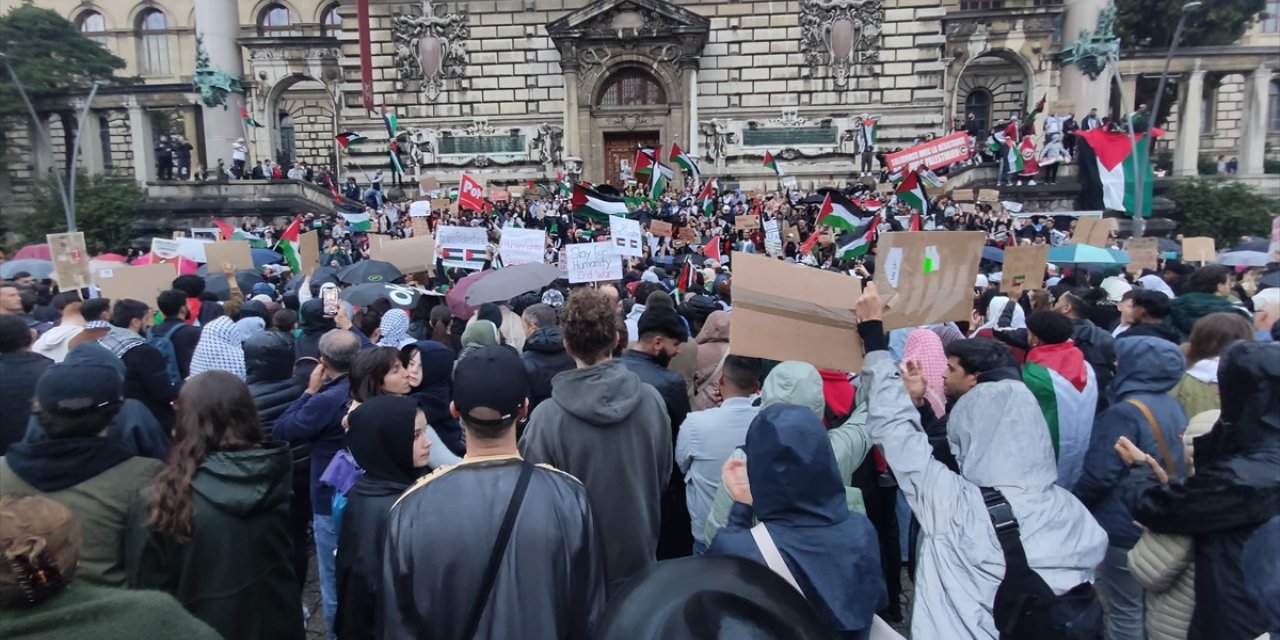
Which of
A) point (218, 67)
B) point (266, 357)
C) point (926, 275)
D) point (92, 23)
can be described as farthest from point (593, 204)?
point (92, 23)

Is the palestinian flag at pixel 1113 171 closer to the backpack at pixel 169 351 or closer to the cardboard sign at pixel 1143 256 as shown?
the cardboard sign at pixel 1143 256

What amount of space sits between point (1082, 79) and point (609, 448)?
95.9ft

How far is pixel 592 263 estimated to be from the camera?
8.36 m

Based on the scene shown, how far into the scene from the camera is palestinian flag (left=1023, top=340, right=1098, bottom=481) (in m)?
4.05

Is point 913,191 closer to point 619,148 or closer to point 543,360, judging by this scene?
point 543,360

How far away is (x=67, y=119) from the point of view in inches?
1438

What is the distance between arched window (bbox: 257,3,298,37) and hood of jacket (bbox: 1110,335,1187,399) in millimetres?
43832

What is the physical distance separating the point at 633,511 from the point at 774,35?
26.5 m

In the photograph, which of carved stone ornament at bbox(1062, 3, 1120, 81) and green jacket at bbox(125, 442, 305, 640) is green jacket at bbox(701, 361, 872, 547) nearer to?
green jacket at bbox(125, 442, 305, 640)

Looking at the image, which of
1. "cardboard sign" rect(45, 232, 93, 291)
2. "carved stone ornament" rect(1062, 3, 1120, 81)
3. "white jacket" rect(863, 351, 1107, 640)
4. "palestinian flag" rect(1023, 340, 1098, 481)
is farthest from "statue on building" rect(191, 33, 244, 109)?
"white jacket" rect(863, 351, 1107, 640)

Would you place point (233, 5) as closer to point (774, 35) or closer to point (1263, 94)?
point (774, 35)

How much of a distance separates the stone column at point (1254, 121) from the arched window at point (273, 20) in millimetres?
42147

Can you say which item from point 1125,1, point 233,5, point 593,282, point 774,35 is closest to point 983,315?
point 593,282

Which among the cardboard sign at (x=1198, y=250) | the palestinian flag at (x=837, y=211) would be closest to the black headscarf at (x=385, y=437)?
the palestinian flag at (x=837, y=211)
